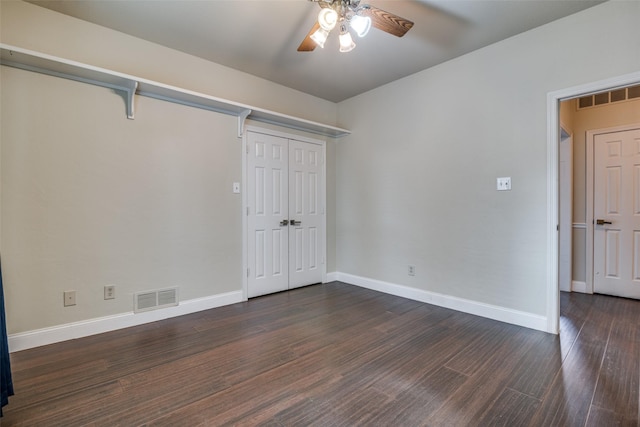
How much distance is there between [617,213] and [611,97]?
58.7 inches

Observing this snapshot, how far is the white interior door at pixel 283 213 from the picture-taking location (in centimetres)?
377

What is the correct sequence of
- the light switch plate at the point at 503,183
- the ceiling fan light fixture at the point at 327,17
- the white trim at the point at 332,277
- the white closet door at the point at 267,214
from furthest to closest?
the white trim at the point at 332,277
the white closet door at the point at 267,214
the light switch plate at the point at 503,183
the ceiling fan light fixture at the point at 327,17

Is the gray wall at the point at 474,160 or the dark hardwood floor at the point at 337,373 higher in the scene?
the gray wall at the point at 474,160

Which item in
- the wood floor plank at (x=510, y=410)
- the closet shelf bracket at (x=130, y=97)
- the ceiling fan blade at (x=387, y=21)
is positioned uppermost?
the ceiling fan blade at (x=387, y=21)

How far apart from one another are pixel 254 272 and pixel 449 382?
2519 millimetres

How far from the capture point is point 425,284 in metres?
3.58

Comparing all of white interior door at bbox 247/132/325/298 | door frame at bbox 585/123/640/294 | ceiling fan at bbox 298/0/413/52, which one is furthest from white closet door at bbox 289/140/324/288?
door frame at bbox 585/123/640/294

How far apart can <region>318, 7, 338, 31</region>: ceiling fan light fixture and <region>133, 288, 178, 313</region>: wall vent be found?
9.37 feet

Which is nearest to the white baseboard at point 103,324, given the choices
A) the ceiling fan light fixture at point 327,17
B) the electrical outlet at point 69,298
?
the electrical outlet at point 69,298

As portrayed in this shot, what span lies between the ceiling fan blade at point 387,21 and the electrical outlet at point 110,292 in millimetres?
3175

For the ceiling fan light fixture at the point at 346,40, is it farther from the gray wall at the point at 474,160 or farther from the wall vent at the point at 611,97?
the wall vent at the point at 611,97

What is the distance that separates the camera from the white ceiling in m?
2.42

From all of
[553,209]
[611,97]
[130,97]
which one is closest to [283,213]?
[130,97]

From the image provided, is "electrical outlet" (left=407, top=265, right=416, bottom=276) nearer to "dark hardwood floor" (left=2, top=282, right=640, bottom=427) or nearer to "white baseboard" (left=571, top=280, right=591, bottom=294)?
"dark hardwood floor" (left=2, top=282, right=640, bottom=427)
